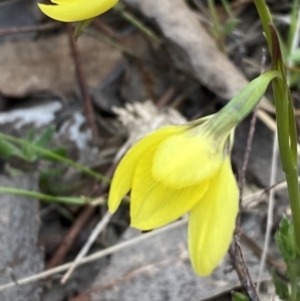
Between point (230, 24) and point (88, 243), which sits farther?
point (230, 24)

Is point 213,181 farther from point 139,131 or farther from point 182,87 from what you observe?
point 182,87

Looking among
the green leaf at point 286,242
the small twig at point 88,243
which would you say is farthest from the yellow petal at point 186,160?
the small twig at point 88,243

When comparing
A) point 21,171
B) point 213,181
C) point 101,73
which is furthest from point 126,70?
point 213,181

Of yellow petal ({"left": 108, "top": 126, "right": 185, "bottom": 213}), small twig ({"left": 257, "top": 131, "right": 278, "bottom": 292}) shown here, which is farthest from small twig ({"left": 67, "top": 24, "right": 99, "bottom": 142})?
yellow petal ({"left": 108, "top": 126, "right": 185, "bottom": 213})

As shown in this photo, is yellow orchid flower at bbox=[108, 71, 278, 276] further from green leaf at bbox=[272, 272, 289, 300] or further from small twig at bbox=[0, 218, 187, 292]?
small twig at bbox=[0, 218, 187, 292]

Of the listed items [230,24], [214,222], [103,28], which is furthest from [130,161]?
[103,28]

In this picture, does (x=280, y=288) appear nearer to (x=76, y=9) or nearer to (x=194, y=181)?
(x=194, y=181)

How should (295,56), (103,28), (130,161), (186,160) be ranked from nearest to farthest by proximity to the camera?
(186,160)
(130,161)
(295,56)
(103,28)
